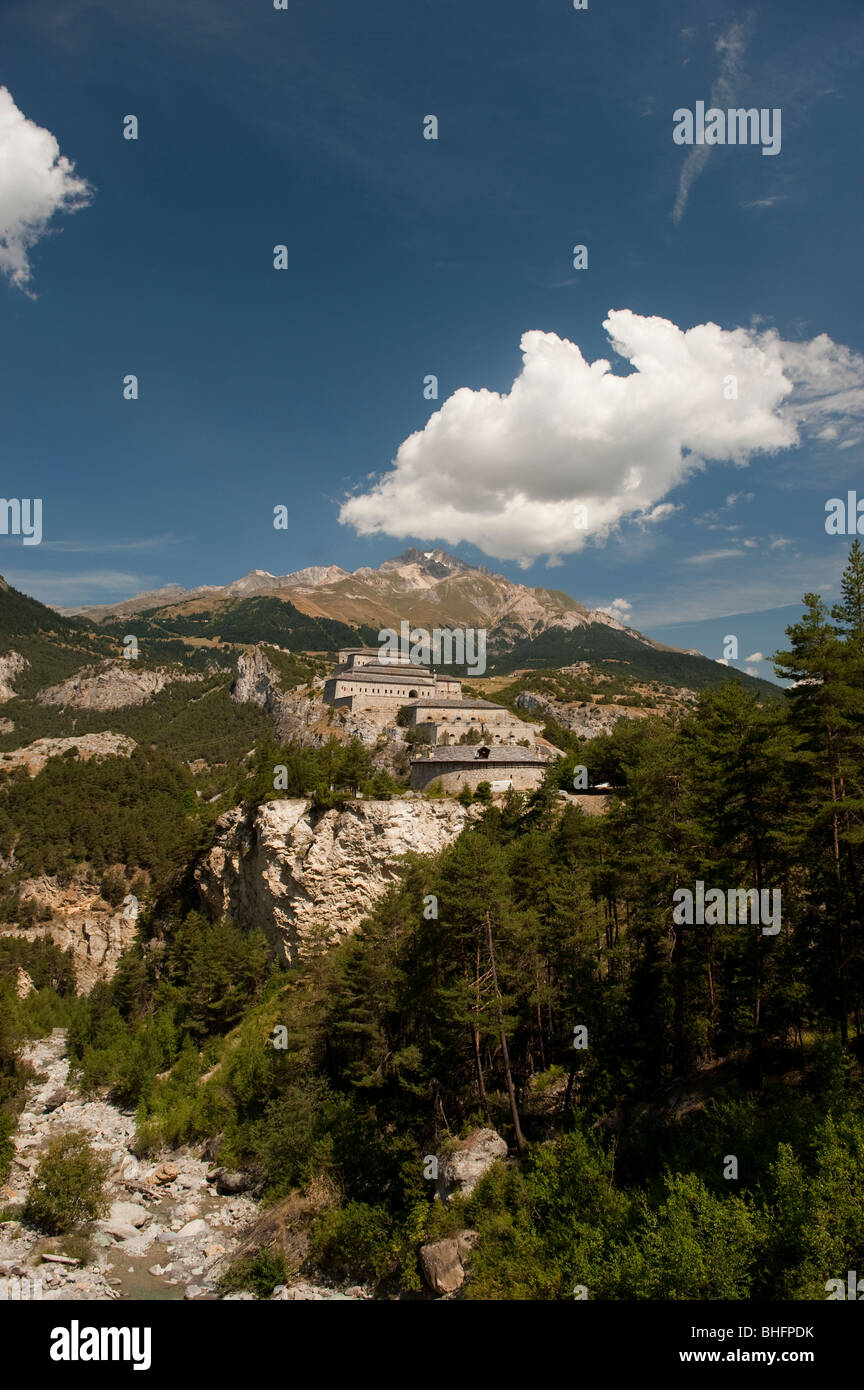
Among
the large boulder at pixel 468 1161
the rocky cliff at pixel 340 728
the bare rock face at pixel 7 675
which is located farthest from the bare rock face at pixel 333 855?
the bare rock face at pixel 7 675

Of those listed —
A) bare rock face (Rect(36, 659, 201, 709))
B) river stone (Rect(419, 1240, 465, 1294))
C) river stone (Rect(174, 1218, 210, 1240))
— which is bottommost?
river stone (Rect(174, 1218, 210, 1240))

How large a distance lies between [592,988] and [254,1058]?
2337cm

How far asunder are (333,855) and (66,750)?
299 feet

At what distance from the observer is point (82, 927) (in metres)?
78.4

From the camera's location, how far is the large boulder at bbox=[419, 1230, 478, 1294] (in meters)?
20.5

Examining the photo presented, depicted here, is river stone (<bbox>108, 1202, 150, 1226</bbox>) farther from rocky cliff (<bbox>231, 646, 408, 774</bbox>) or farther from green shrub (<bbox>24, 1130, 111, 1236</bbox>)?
rocky cliff (<bbox>231, 646, 408, 774</bbox>)

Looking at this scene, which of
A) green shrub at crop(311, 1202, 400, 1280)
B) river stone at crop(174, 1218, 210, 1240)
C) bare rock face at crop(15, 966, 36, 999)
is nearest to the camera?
green shrub at crop(311, 1202, 400, 1280)

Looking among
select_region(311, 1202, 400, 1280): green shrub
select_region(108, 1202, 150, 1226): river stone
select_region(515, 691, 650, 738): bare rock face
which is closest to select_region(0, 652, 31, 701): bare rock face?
select_region(515, 691, 650, 738): bare rock face

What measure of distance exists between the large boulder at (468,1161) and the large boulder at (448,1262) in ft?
4.06

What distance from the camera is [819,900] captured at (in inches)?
789

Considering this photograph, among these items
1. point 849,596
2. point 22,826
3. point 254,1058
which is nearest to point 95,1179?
point 254,1058

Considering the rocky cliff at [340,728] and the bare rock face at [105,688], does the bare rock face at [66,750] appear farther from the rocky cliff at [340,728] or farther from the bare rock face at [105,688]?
the bare rock face at [105,688]

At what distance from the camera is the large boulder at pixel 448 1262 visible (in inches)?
805

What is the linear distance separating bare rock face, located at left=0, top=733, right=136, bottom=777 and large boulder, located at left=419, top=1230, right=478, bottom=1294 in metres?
105
